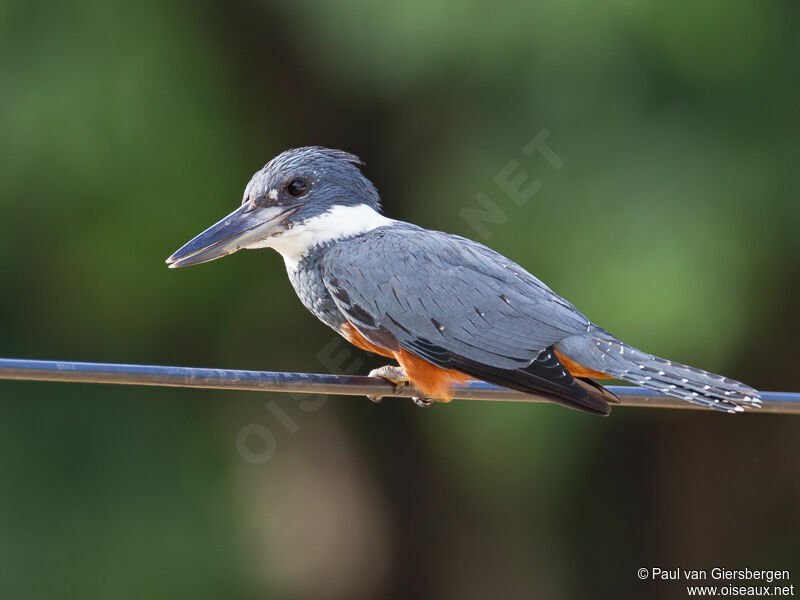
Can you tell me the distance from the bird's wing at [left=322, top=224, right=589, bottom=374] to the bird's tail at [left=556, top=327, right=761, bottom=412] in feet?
0.23

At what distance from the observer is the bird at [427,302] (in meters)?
3.11

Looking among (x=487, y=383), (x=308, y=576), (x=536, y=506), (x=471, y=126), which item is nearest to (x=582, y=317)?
(x=487, y=383)

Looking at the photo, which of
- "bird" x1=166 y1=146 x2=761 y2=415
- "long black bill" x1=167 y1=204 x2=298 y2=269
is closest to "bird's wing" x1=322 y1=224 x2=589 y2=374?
"bird" x1=166 y1=146 x2=761 y2=415

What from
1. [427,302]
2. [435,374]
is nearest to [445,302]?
[427,302]

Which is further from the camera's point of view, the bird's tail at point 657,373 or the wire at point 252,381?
the bird's tail at point 657,373

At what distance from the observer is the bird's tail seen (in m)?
2.96

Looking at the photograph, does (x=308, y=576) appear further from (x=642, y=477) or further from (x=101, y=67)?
(x=101, y=67)

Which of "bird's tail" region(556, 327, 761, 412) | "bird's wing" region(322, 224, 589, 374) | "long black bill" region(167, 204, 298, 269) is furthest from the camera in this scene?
"long black bill" region(167, 204, 298, 269)

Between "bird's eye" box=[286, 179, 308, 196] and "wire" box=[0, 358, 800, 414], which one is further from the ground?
"bird's eye" box=[286, 179, 308, 196]

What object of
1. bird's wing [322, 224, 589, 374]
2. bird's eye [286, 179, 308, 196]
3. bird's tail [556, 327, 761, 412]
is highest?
bird's eye [286, 179, 308, 196]

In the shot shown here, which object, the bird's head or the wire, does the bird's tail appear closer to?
the wire

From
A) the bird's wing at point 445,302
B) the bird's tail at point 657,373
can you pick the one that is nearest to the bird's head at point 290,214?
the bird's wing at point 445,302

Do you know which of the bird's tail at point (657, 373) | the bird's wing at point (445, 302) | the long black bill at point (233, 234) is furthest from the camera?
the long black bill at point (233, 234)

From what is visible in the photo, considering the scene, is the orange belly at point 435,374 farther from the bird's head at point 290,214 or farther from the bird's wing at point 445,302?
the bird's head at point 290,214
